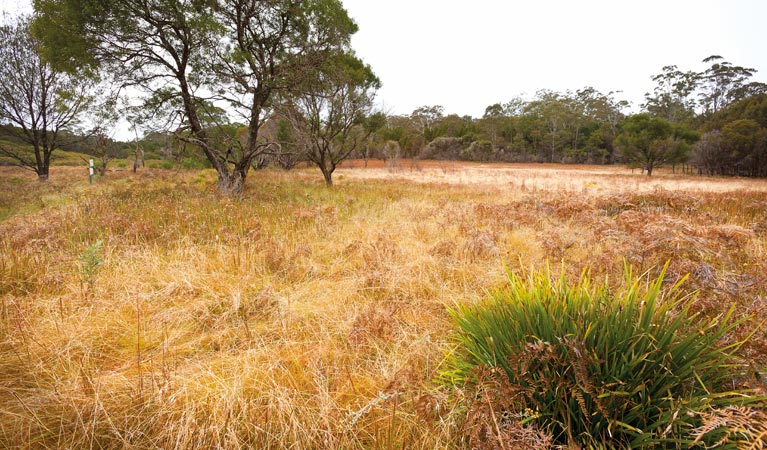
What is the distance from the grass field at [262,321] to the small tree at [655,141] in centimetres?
2995

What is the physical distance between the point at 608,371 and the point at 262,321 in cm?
241

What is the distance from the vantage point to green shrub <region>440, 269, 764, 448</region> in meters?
1.14

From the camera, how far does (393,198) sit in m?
10.1

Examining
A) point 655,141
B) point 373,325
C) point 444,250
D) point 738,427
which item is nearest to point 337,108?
point 444,250

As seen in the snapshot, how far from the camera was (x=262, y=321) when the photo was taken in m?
2.59

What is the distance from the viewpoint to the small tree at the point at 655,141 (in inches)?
1067

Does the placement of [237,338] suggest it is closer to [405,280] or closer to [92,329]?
[92,329]

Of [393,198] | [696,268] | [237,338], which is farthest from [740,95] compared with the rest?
[237,338]

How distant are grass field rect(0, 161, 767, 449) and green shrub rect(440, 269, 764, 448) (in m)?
0.27

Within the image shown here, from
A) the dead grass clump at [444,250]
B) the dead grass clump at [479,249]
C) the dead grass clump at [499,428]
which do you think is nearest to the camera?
the dead grass clump at [499,428]

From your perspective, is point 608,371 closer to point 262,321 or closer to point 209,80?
point 262,321

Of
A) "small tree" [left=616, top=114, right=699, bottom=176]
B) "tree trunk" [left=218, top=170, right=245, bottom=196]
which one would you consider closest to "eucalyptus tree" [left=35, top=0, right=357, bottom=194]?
"tree trunk" [left=218, top=170, right=245, bottom=196]

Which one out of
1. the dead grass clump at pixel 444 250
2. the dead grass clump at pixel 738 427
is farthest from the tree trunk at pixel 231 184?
the dead grass clump at pixel 738 427

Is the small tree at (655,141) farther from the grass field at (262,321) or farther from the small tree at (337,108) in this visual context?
the grass field at (262,321)
